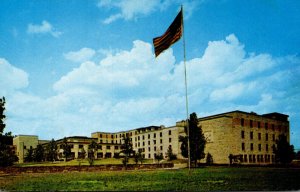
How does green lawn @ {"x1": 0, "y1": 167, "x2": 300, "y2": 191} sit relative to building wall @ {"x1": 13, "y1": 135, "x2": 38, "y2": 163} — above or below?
above

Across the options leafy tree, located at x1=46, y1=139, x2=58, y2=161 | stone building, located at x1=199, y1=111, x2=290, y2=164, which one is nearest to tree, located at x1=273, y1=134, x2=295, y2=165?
stone building, located at x1=199, y1=111, x2=290, y2=164

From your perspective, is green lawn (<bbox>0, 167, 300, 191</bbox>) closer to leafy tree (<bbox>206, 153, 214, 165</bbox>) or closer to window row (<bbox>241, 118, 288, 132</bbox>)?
leafy tree (<bbox>206, 153, 214, 165</bbox>)

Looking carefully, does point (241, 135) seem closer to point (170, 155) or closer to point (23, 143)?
point (170, 155)

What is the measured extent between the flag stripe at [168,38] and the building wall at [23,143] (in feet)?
371

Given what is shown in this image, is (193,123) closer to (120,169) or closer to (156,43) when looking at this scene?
(120,169)

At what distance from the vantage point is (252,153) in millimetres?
68750

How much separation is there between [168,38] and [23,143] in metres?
115

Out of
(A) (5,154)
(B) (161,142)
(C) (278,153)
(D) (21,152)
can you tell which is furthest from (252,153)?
(D) (21,152)

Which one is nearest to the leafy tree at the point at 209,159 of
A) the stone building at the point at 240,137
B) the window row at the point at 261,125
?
the stone building at the point at 240,137

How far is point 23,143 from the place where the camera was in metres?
126

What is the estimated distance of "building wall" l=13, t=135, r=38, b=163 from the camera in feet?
411

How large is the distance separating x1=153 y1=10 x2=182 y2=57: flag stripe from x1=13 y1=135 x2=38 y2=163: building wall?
113m

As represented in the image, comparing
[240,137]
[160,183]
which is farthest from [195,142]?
[160,183]

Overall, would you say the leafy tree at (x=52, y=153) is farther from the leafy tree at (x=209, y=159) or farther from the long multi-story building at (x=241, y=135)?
the leafy tree at (x=209, y=159)
